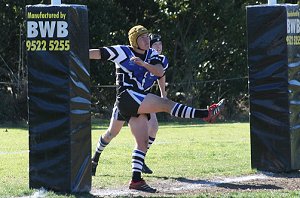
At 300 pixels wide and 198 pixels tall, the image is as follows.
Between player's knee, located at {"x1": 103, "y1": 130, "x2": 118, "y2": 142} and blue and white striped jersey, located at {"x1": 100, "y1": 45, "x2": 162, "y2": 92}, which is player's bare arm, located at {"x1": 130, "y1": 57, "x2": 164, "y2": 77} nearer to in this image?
blue and white striped jersey, located at {"x1": 100, "y1": 45, "x2": 162, "y2": 92}

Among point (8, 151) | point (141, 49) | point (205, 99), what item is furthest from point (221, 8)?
point (141, 49)

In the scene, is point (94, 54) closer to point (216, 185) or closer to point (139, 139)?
point (139, 139)

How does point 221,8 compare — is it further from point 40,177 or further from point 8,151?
point 40,177

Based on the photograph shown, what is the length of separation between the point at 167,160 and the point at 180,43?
1614cm

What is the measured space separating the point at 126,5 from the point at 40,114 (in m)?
20.1

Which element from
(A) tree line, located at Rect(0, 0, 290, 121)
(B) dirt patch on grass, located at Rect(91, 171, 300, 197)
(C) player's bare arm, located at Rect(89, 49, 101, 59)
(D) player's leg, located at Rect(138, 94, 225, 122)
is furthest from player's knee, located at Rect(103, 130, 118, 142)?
(A) tree line, located at Rect(0, 0, 290, 121)

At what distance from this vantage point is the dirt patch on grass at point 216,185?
32.0 feet

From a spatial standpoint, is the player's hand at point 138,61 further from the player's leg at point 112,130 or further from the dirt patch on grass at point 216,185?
the dirt patch on grass at point 216,185

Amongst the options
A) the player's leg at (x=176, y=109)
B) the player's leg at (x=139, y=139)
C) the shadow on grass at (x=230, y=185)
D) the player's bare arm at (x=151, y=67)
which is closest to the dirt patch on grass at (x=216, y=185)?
the shadow on grass at (x=230, y=185)

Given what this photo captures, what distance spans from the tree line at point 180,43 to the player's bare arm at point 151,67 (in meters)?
16.9

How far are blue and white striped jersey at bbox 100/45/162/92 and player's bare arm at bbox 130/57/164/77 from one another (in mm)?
125

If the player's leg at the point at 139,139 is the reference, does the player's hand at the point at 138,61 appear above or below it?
above

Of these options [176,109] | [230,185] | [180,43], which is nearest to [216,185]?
[230,185]

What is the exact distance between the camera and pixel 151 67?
1005 cm
